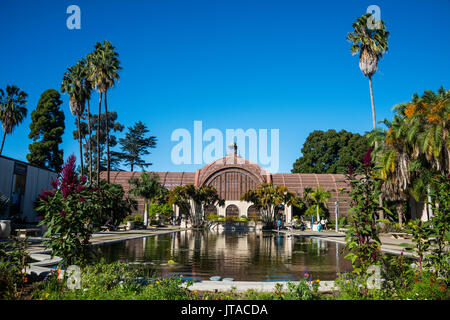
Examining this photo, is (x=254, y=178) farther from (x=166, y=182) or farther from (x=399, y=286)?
(x=399, y=286)

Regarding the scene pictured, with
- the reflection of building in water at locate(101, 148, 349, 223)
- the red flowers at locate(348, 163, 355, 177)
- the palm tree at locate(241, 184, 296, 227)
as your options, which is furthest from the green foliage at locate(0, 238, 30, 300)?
the reflection of building in water at locate(101, 148, 349, 223)

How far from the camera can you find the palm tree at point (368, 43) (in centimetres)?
3130

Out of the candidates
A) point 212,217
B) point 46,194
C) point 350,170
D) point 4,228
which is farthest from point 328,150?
point 46,194

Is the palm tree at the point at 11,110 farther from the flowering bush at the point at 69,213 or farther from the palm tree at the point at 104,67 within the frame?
the flowering bush at the point at 69,213

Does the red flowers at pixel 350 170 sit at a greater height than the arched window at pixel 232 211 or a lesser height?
greater

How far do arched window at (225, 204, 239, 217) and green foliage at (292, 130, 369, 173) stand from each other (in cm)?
2906

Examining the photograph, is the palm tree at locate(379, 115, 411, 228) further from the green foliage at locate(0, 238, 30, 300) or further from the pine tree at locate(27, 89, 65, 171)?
the pine tree at locate(27, 89, 65, 171)

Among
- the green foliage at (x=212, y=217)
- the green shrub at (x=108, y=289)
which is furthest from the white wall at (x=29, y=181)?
the green shrub at (x=108, y=289)

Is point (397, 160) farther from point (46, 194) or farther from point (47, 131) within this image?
point (47, 131)

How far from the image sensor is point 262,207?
151 ft

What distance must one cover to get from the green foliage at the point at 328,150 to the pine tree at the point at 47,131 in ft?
186

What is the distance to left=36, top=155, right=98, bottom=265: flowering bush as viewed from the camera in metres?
6.98

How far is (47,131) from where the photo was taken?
194 ft
